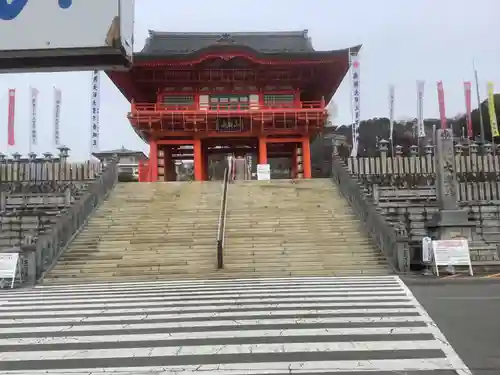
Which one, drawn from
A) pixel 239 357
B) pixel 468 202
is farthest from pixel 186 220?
pixel 239 357

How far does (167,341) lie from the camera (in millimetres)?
6762

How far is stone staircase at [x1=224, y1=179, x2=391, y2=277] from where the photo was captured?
15.1 m

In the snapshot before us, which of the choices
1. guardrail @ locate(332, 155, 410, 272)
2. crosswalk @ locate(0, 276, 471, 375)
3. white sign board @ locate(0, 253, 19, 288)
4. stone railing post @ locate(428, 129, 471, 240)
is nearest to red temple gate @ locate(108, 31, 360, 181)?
guardrail @ locate(332, 155, 410, 272)

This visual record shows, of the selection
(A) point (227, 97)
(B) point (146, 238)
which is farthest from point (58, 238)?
(A) point (227, 97)

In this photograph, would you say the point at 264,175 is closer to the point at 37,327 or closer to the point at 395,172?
the point at 395,172

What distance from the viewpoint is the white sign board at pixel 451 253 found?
1457 centimetres

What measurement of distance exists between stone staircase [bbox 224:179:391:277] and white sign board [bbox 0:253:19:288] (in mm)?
6028

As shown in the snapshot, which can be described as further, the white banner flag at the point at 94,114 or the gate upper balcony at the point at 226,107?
the white banner flag at the point at 94,114

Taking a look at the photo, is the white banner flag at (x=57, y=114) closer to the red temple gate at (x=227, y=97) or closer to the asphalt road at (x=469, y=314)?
the red temple gate at (x=227, y=97)

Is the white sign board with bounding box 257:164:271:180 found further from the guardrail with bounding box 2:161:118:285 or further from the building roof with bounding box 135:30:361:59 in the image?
the building roof with bounding box 135:30:361:59

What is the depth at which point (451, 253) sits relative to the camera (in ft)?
48.2

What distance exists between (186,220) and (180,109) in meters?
12.7

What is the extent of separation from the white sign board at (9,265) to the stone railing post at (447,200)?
12.8 metres

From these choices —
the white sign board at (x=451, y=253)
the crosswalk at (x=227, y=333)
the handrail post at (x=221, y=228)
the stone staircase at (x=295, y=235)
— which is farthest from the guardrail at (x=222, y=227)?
the white sign board at (x=451, y=253)
